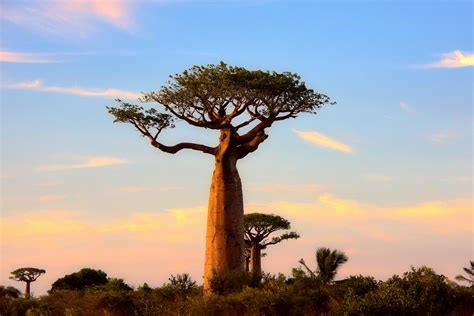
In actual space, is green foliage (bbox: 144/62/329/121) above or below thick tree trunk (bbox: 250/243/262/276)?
above

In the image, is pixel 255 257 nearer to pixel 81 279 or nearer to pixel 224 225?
pixel 81 279

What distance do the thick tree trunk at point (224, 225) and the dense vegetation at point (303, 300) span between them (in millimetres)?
1053

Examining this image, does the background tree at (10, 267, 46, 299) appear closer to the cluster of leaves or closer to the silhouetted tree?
the silhouetted tree

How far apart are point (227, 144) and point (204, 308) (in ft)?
29.4

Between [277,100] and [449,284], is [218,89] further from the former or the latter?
[449,284]

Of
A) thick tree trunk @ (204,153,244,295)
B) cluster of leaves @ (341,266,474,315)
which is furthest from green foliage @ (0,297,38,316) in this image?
cluster of leaves @ (341,266,474,315)

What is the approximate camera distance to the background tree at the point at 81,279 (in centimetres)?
5181

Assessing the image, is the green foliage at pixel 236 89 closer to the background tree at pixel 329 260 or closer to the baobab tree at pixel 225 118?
the baobab tree at pixel 225 118

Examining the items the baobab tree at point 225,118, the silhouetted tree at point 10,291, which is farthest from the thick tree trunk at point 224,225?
the silhouetted tree at point 10,291

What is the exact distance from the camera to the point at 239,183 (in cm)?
2886

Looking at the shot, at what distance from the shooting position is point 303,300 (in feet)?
72.0

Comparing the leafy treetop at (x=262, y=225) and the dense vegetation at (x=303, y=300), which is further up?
the leafy treetop at (x=262, y=225)

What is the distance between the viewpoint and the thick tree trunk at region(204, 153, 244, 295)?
28.1 meters

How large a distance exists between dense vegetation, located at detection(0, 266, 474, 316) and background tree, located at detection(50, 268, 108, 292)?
25.3 meters
